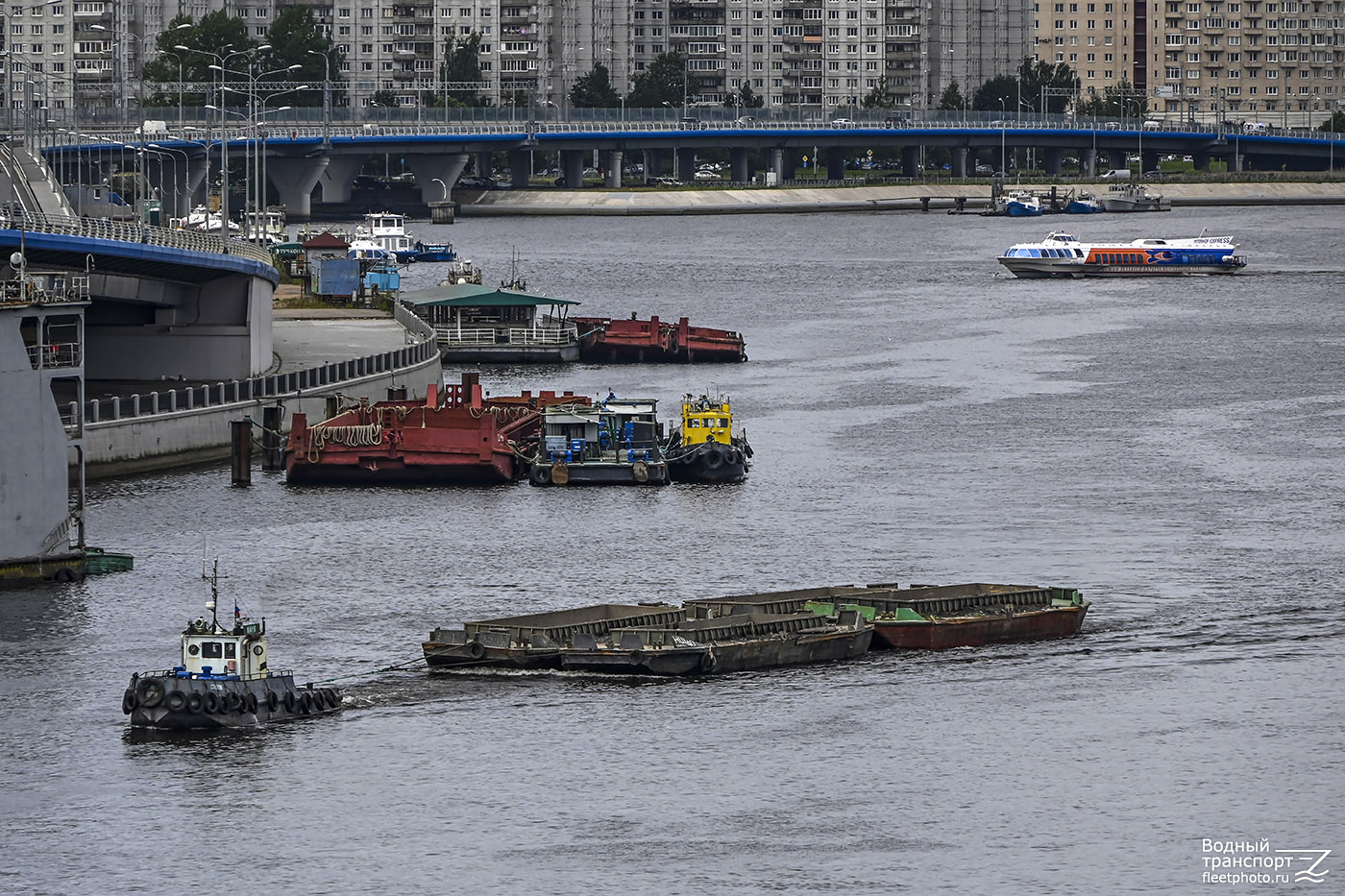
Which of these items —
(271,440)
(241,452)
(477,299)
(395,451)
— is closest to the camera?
(241,452)

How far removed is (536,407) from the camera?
271ft

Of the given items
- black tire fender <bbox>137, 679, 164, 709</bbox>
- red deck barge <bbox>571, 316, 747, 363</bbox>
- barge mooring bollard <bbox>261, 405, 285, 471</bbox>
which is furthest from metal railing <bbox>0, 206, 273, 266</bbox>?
black tire fender <bbox>137, 679, 164, 709</bbox>

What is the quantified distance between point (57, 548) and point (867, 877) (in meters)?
27.7

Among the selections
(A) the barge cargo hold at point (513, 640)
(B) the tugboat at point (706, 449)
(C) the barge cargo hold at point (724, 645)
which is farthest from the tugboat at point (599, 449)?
(A) the barge cargo hold at point (513, 640)

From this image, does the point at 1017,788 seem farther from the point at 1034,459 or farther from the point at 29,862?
the point at 1034,459

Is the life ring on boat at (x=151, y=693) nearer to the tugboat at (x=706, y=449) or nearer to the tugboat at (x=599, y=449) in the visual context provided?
the tugboat at (x=599, y=449)

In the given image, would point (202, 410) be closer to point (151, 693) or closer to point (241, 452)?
point (241, 452)

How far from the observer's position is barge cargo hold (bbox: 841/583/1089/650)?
52.8 meters

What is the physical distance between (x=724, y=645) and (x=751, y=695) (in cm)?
180

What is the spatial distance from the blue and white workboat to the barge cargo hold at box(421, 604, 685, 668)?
12517cm

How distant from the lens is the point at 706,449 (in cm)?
7506

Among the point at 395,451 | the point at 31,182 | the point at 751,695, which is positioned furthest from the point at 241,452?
the point at 31,182

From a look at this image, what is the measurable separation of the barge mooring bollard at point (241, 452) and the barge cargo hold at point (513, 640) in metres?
23.6

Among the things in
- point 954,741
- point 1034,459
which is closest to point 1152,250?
point 1034,459
